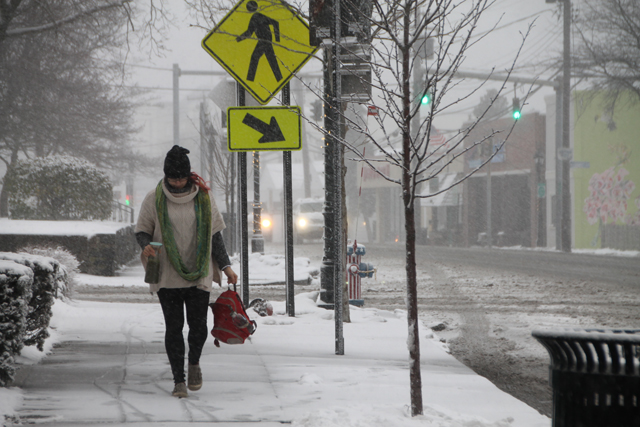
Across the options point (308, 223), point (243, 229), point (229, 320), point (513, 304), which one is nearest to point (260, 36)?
point (243, 229)

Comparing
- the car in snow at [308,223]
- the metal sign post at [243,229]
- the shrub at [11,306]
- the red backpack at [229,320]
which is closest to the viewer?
the shrub at [11,306]

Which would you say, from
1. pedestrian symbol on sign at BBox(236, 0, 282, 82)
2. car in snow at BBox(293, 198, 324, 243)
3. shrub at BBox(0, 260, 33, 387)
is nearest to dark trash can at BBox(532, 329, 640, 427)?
shrub at BBox(0, 260, 33, 387)

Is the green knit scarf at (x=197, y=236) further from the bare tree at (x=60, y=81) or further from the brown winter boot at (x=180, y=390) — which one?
the bare tree at (x=60, y=81)

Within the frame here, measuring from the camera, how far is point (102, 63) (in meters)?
28.0

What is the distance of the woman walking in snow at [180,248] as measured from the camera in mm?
4508

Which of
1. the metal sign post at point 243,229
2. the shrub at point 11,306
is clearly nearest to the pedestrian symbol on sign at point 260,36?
the metal sign post at point 243,229

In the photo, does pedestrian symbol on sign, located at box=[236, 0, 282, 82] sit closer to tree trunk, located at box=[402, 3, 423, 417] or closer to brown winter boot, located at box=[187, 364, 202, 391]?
tree trunk, located at box=[402, 3, 423, 417]

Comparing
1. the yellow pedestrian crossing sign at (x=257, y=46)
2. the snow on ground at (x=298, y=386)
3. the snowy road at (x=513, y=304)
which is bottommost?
the snowy road at (x=513, y=304)

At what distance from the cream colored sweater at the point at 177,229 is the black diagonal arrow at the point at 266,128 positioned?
2.65m

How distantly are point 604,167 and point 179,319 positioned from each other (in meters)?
31.0

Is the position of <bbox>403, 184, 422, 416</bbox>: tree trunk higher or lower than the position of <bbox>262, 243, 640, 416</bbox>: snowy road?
higher

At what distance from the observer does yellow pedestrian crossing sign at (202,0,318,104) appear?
23.4 feet

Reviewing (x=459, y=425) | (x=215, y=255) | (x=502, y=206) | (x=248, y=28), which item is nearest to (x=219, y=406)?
(x=215, y=255)

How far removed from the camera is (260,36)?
7.32 metres
